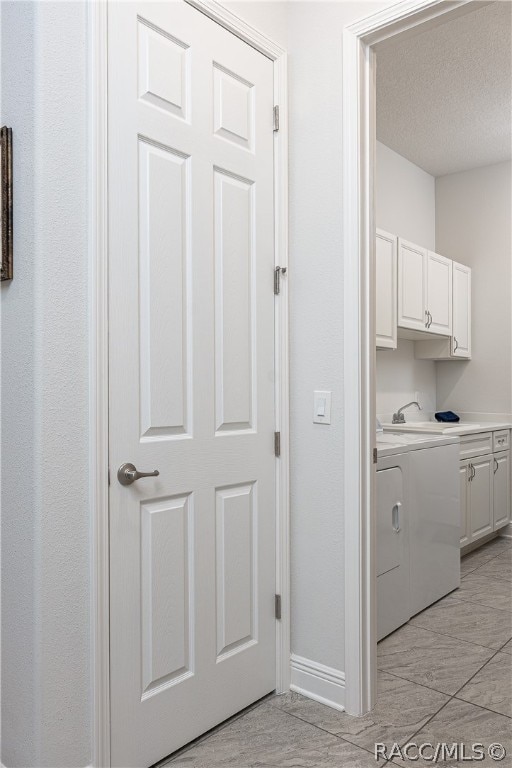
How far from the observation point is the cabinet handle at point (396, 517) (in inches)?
105

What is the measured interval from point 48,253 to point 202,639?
1.28m

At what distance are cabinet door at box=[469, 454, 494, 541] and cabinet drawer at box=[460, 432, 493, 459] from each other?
0.05m

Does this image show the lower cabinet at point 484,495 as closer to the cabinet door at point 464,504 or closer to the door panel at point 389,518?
the cabinet door at point 464,504

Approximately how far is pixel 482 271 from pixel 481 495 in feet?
6.16

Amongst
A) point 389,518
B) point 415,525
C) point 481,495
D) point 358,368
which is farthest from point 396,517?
point 481,495

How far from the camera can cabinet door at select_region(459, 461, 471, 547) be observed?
3805 millimetres

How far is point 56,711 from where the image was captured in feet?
4.81

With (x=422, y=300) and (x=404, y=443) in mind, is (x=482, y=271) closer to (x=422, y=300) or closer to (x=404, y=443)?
(x=422, y=300)

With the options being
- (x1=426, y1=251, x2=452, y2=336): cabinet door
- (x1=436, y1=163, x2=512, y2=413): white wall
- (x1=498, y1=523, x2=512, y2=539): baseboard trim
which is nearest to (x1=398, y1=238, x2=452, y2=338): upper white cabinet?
(x1=426, y1=251, x2=452, y2=336): cabinet door

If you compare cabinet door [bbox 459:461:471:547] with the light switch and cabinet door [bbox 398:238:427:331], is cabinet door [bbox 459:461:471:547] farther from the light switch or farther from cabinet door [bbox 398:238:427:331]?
the light switch

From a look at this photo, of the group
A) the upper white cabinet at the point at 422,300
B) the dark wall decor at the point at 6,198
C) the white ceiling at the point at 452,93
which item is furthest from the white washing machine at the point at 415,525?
the white ceiling at the point at 452,93

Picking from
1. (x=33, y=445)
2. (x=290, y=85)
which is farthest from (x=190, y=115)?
(x=33, y=445)

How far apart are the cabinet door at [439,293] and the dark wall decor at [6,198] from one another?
3199 millimetres

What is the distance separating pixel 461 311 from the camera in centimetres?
460
